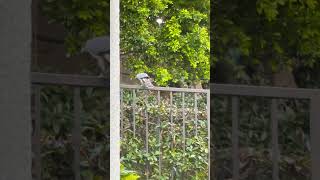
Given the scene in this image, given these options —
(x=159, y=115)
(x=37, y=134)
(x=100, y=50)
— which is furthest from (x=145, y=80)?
(x=37, y=134)

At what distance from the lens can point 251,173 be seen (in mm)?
1861

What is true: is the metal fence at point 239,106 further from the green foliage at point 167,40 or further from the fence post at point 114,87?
the green foliage at point 167,40

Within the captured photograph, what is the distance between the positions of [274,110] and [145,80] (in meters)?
1.42

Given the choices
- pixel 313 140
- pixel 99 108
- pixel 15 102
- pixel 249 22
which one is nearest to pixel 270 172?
pixel 313 140

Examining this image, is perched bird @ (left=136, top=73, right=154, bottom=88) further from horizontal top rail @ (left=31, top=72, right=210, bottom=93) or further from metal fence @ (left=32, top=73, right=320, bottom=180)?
metal fence @ (left=32, top=73, right=320, bottom=180)

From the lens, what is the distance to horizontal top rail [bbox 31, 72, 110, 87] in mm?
1869

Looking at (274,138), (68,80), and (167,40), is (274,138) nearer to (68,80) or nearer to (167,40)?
(68,80)

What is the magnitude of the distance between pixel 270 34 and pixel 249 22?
3.8 inches

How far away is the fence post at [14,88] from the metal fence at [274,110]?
78 centimetres

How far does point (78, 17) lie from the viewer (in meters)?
2.00

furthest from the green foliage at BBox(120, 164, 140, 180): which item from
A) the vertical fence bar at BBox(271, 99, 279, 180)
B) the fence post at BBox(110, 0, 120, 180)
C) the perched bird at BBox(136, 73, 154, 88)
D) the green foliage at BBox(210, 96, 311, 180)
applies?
the vertical fence bar at BBox(271, 99, 279, 180)

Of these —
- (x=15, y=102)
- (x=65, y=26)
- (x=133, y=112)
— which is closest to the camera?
(x=15, y=102)

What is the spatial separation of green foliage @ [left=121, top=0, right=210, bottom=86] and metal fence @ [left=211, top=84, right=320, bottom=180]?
128 cm

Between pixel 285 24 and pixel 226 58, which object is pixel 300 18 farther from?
pixel 226 58
